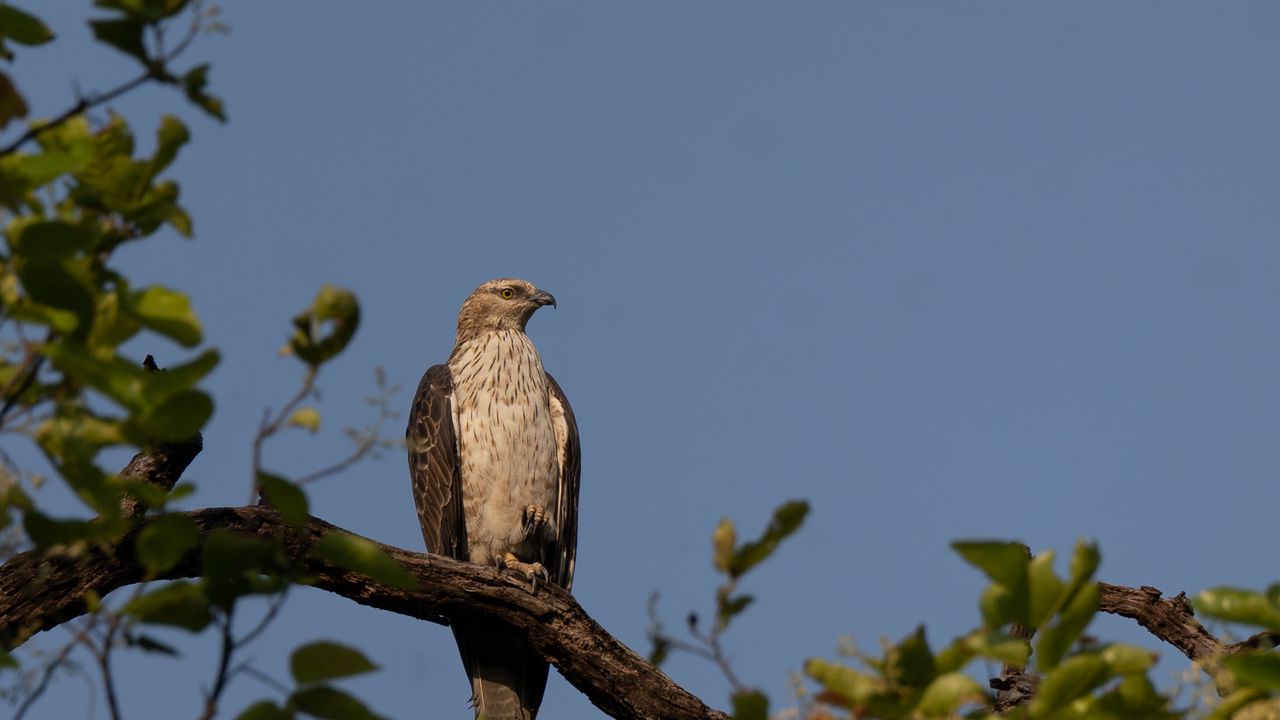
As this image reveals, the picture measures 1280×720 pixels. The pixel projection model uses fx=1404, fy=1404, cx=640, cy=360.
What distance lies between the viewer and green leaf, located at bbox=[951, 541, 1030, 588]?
184 cm

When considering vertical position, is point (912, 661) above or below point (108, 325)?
below

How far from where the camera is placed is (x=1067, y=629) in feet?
6.46

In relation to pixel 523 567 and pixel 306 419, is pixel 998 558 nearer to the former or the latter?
pixel 306 419

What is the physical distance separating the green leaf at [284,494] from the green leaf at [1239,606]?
51.6 inches

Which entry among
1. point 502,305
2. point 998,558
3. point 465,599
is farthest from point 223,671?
point 502,305

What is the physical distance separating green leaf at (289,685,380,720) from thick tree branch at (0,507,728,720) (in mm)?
3662

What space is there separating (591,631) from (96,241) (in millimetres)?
4746

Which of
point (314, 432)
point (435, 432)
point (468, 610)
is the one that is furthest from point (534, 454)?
point (314, 432)

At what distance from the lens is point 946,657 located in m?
2.03

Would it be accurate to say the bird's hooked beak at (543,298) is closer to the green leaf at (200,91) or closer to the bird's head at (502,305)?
the bird's head at (502,305)

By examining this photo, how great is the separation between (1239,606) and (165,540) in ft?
5.21

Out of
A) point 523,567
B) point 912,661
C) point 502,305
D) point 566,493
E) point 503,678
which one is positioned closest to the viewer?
point 912,661

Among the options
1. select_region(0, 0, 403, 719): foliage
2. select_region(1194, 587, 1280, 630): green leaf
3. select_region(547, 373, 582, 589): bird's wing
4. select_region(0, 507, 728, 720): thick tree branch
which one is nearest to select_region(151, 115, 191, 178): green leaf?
select_region(0, 0, 403, 719): foliage

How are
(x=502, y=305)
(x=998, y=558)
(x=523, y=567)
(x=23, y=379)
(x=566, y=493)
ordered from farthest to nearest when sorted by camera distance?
(x=502, y=305) → (x=566, y=493) → (x=523, y=567) → (x=23, y=379) → (x=998, y=558)
